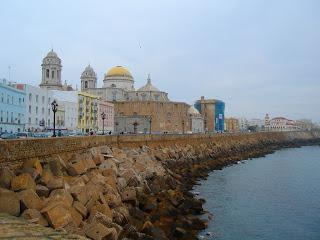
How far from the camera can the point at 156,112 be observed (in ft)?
261

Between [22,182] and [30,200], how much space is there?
141cm

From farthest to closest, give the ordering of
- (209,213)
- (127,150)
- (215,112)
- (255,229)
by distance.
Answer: (215,112), (127,150), (209,213), (255,229)

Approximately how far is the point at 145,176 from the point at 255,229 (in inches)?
311

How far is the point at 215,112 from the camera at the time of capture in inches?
4242

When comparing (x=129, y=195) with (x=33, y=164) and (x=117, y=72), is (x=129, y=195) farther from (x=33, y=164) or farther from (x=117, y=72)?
(x=117, y=72)

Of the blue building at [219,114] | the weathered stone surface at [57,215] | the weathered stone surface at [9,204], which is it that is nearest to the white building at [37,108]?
the weathered stone surface at [9,204]

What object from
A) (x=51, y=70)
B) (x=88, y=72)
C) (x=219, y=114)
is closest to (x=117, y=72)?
(x=88, y=72)

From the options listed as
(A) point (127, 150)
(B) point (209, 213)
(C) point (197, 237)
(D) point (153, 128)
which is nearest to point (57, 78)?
(D) point (153, 128)

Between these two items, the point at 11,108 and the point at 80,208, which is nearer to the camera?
the point at 80,208

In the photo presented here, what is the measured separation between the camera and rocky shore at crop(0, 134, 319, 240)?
1324 centimetres

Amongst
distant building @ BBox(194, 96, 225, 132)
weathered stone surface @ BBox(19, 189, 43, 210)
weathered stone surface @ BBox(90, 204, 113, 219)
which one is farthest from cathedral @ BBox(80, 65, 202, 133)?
weathered stone surface @ BBox(19, 189, 43, 210)

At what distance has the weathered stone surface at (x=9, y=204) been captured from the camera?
12.8 m

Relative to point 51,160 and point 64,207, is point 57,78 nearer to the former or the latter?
point 51,160

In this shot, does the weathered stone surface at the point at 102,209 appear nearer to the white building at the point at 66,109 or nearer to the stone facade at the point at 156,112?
the white building at the point at 66,109
